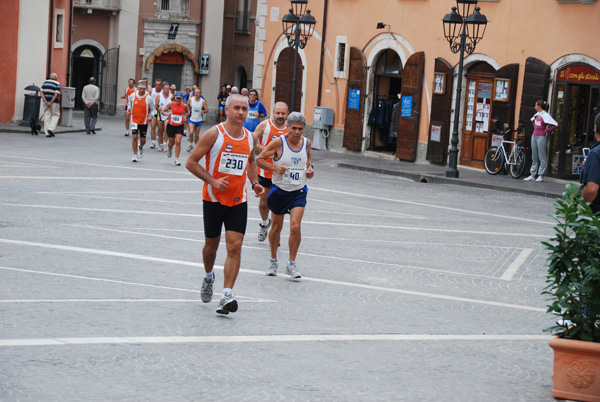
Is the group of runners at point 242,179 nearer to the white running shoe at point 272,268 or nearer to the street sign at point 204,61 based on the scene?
the white running shoe at point 272,268

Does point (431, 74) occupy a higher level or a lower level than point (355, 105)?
higher

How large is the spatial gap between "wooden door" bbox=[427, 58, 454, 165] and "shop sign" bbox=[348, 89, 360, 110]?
12.5 ft

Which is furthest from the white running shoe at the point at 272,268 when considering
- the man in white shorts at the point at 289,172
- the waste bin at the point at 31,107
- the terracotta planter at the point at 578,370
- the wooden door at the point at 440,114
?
the waste bin at the point at 31,107

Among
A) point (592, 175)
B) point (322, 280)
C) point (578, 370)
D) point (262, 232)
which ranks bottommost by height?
point (322, 280)

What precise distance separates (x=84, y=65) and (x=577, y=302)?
44.8m

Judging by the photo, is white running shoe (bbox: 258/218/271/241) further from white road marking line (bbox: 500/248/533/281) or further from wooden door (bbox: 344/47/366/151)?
wooden door (bbox: 344/47/366/151)

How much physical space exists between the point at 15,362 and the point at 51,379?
1.59ft

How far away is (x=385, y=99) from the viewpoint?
33.6m

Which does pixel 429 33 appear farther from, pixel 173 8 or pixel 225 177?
pixel 225 177

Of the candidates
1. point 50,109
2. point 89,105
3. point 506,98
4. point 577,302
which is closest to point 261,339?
point 577,302

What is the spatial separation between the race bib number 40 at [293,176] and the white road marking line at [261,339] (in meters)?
3.37

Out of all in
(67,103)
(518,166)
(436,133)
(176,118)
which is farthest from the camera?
(67,103)

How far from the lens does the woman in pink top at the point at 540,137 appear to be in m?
25.8

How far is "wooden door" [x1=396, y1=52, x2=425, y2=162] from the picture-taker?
30.9 m
